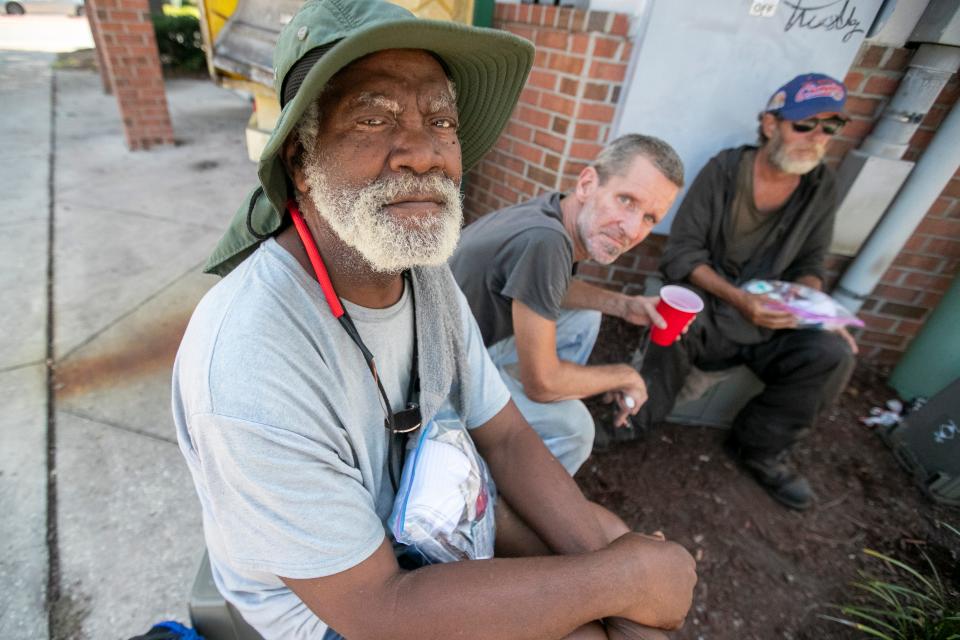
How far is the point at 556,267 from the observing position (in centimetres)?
178

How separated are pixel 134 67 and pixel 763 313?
21.9ft

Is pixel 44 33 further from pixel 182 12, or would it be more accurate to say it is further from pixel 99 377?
pixel 99 377

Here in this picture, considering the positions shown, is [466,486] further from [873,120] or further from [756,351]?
[873,120]

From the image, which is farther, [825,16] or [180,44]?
[180,44]

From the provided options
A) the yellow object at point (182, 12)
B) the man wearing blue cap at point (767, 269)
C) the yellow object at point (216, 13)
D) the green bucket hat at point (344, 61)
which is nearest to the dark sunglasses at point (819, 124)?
the man wearing blue cap at point (767, 269)

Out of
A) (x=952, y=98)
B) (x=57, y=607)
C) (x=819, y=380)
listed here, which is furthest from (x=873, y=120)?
(x=57, y=607)

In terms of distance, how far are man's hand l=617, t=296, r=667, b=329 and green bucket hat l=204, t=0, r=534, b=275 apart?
4.07 feet

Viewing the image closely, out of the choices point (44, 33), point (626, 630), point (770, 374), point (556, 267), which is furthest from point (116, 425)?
point (44, 33)

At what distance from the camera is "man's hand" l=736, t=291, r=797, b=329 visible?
7.84ft

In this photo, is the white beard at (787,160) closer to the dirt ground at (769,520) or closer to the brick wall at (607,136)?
the brick wall at (607,136)

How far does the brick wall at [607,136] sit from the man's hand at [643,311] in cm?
116

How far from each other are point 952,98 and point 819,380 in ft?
6.46

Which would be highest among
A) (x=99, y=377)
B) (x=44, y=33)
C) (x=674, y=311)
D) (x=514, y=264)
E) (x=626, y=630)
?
(x=514, y=264)

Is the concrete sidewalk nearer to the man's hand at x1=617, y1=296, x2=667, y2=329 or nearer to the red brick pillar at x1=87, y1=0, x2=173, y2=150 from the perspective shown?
the red brick pillar at x1=87, y1=0, x2=173, y2=150
